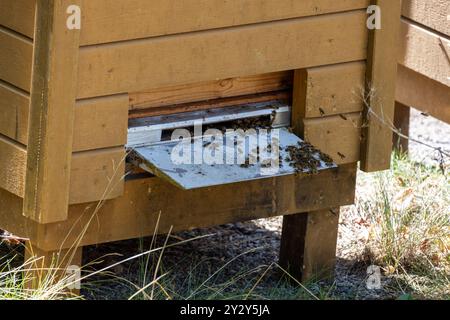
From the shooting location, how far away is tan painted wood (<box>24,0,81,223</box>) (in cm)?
371

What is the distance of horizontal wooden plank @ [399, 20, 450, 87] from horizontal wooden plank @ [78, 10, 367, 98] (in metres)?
0.99

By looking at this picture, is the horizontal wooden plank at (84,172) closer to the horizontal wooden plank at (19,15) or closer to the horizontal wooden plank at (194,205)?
the horizontal wooden plank at (194,205)

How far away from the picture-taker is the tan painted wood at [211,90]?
415 centimetres

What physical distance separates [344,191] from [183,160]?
0.98 metres

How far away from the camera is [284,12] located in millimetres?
4250

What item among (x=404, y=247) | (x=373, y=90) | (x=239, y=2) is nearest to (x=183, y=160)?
(x=239, y=2)

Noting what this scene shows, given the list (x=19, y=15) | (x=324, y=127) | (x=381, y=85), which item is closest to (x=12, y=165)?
(x=19, y=15)

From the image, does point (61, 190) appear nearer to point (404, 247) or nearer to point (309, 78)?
point (309, 78)

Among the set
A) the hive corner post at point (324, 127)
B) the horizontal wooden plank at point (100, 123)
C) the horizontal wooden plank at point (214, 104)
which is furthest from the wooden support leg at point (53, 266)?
the hive corner post at point (324, 127)

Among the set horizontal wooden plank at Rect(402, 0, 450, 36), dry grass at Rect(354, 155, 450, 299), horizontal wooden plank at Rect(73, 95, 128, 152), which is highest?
horizontal wooden plank at Rect(402, 0, 450, 36)

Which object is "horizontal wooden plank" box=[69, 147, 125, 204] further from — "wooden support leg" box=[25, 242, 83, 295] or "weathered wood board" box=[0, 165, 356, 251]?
"wooden support leg" box=[25, 242, 83, 295]

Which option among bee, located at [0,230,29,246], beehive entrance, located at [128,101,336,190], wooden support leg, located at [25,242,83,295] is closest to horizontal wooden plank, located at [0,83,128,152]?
beehive entrance, located at [128,101,336,190]

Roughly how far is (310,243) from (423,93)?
124 centimetres

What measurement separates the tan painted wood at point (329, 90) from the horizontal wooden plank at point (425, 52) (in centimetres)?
97
